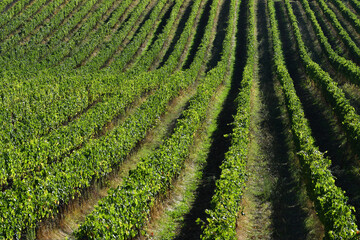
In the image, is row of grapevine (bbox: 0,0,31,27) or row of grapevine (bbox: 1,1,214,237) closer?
row of grapevine (bbox: 1,1,214,237)

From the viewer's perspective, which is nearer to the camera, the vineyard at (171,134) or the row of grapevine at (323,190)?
the row of grapevine at (323,190)

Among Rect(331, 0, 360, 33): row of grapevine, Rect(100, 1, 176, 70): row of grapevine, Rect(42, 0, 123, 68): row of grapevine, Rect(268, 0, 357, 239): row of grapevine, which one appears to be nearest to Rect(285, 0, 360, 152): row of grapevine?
Rect(268, 0, 357, 239): row of grapevine

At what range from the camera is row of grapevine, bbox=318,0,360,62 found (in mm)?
44628

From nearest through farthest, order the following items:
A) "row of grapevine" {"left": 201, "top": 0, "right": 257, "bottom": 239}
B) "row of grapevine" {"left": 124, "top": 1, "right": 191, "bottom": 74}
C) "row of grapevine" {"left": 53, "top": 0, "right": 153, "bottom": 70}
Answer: "row of grapevine" {"left": 201, "top": 0, "right": 257, "bottom": 239} → "row of grapevine" {"left": 124, "top": 1, "right": 191, "bottom": 74} → "row of grapevine" {"left": 53, "top": 0, "right": 153, "bottom": 70}

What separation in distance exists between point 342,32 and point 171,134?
35.7 metres

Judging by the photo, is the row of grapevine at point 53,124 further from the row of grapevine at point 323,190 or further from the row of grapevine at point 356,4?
the row of grapevine at point 356,4

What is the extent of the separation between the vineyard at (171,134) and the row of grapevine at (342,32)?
0.41 m

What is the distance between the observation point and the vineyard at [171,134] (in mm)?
15773

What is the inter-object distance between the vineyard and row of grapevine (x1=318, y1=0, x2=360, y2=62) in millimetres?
412

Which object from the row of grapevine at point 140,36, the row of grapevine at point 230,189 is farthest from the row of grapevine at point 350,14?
the row of grapevine at point 230,189

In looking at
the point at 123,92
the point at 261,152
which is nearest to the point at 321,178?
the point at 261,152

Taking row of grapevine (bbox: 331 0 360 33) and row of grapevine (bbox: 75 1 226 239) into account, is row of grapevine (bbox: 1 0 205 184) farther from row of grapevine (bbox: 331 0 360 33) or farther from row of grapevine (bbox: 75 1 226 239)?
row of grapevine (bbox: 331 0 360 33)

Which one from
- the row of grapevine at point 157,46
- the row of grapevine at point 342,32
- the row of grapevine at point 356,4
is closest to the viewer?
the row of grapevine at point 342,32

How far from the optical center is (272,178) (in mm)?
21766
